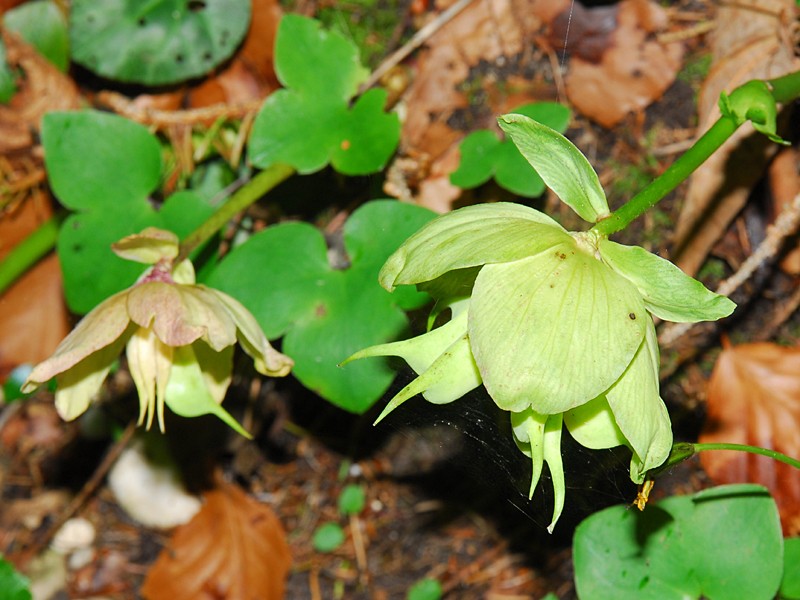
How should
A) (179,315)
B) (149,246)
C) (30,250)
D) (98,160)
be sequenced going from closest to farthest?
(179,315), (149,246), (98,160), (30,250)

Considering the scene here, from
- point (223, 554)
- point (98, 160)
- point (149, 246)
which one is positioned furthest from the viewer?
point (223, 554)

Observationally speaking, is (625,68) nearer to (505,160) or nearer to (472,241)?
(505,160)

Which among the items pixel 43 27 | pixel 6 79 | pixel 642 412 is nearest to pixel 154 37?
pixel 43 27

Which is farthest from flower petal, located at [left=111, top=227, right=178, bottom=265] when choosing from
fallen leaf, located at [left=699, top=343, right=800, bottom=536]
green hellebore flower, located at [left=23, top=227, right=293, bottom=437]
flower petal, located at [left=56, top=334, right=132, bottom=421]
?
fallen leaf, located at [left=699, top=343, right=800, bottom=536]

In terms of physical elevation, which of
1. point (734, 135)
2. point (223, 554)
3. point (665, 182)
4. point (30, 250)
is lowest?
point (223, 554)

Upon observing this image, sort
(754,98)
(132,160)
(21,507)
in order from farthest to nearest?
1. (21,507)
2. (132,160)
3. (754,98)

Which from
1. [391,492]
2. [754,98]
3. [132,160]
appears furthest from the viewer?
[391,492]

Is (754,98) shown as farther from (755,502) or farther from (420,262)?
(755,502)

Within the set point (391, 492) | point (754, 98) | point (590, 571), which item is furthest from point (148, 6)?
point (590, 571)
